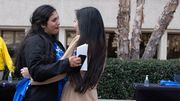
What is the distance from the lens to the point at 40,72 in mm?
1641

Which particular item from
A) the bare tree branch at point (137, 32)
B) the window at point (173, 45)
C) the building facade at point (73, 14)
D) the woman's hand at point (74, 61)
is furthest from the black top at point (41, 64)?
the window at point (173, 45)

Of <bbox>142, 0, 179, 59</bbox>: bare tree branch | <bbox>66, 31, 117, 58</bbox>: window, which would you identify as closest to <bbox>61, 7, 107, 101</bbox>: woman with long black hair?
<bbox>142, 0, 179, 59</bbox>: bare tree branch

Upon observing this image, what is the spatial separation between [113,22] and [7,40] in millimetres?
5553

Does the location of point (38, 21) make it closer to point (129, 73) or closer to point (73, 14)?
point (129, 73)

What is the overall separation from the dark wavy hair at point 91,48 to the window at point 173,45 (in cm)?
1001

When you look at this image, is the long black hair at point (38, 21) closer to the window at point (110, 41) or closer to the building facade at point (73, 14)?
the building facade at point (73, 14)

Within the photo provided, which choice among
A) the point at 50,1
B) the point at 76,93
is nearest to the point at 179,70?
the point at 76,93

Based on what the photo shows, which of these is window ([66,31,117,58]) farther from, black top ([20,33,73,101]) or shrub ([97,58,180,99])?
black top ([20,33,73,101])

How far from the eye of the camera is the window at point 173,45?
36.2ft

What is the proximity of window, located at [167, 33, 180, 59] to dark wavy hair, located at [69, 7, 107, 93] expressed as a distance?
1001 centimetres

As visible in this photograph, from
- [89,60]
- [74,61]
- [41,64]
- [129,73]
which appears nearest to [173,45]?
[129,73]

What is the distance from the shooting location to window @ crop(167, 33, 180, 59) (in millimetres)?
11047

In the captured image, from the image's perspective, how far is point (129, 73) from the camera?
5.98 meters

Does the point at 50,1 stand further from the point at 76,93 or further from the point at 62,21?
the point at 76,93
